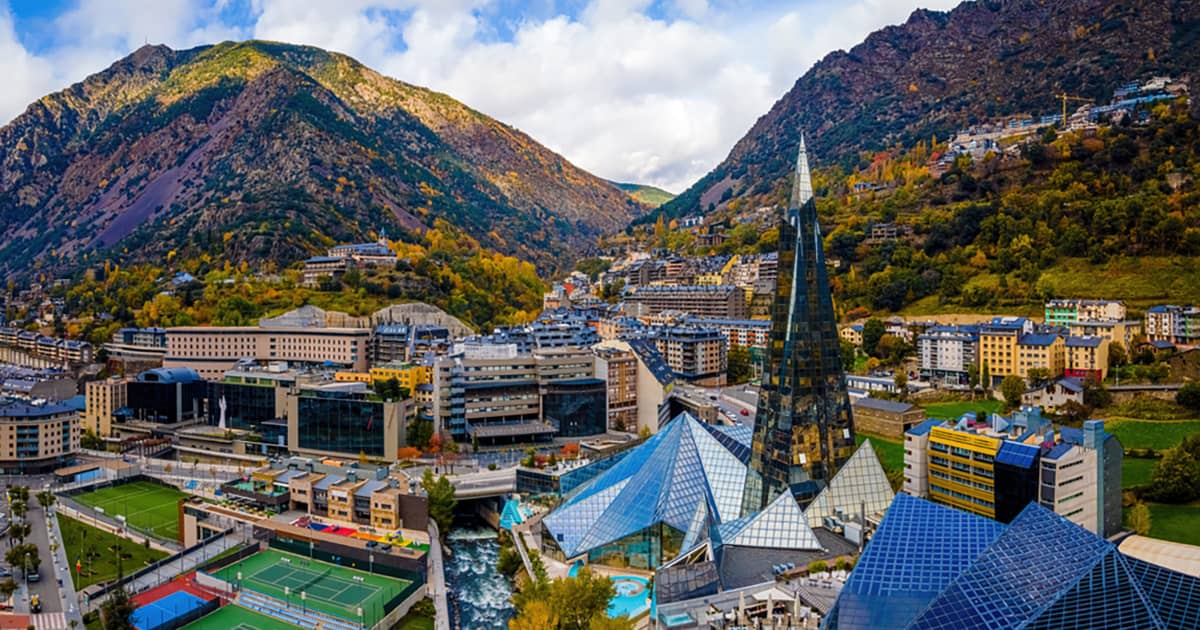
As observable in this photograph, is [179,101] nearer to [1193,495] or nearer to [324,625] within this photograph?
[324,625]

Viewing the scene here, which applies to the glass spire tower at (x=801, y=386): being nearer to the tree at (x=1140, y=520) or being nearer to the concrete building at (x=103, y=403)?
the tree at (x=1140, y=520)

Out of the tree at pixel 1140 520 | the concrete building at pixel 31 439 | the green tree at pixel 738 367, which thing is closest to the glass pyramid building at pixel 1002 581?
the tree at pixel 1140 520

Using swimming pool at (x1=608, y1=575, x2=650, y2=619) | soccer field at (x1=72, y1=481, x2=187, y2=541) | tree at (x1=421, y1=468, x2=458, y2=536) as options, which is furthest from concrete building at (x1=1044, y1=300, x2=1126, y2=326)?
soccer field at (x1=72, y1=481, x2=187, y2=541)

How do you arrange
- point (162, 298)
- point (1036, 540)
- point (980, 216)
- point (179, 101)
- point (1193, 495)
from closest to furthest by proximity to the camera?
point (1036, 540)
point (1193, 495)
point (980, 216)
point (162, 298)
point (179, 101)

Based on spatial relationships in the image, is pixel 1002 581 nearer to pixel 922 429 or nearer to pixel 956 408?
pixel 922 429

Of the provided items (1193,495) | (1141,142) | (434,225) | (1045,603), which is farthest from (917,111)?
(1045,603)

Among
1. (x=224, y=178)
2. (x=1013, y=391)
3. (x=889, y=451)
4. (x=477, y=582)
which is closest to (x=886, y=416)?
(x=889, y=451)
